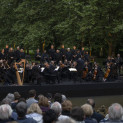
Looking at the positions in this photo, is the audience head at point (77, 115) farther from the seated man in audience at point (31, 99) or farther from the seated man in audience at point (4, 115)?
the seated man in audience at point (31, 99)

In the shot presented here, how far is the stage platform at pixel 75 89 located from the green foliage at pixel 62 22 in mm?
7874

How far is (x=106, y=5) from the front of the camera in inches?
947

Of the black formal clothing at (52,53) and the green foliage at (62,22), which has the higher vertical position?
the green foliage at (62,22)

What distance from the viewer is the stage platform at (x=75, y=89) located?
13703 mm

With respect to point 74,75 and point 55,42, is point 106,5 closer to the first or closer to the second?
point 55,42

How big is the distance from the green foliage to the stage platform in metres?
7.87

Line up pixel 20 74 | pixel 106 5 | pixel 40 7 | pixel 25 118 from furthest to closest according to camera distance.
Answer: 1. pixel 40 7
2. pixel 106 5
3. pixel 20 74
4. pixel 25 118

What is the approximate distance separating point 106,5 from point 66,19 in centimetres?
361

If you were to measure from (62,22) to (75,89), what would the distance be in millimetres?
10666

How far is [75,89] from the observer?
1465 cm

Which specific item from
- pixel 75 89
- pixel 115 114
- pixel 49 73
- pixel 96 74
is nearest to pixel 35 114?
pixel 115 114

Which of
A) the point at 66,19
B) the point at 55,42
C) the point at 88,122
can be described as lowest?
the point at 88,122

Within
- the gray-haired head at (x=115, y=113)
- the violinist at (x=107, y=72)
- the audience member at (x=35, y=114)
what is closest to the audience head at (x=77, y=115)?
the gray-haired head at (x=115, y=113)

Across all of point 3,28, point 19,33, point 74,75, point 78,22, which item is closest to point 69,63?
point 74,75
